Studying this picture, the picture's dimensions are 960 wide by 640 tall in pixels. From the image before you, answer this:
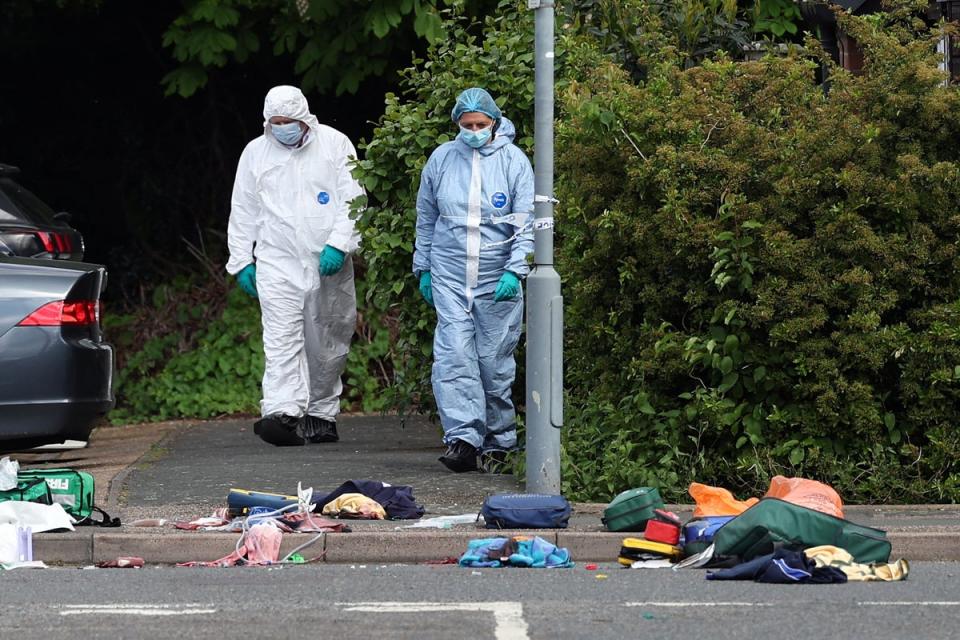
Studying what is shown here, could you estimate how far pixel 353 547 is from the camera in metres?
8.05

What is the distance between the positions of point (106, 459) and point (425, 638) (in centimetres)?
642

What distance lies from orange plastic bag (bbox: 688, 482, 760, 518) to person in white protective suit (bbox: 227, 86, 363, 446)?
14.1ft

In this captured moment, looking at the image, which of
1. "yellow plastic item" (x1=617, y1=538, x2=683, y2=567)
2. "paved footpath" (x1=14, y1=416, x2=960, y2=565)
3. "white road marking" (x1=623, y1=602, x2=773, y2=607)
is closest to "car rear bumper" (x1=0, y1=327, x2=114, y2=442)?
"paved footpath" (x1=14, y1=416, x2=960, y2=565)

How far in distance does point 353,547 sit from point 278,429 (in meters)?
4.30

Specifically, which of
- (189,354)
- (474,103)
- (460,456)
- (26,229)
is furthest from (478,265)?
(189,354)

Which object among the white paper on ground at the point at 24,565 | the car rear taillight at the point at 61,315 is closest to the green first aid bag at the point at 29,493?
the white paper on ground at the point at 24,565

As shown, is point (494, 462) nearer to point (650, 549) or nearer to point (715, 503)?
point (715, 503)

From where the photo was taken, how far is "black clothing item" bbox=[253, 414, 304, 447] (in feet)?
40.2

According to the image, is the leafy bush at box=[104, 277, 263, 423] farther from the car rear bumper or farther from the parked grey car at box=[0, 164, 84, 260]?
the car rear bumper

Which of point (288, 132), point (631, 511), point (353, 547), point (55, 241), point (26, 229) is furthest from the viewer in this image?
point (55, 241)

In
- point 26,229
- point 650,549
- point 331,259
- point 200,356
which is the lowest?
point 650,549

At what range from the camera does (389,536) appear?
808cm

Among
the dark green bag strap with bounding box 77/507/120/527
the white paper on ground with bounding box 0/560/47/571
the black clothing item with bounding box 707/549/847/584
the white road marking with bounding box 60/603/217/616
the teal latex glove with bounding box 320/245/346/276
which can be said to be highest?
the teal latex glove with bounding box 320/245/346/276

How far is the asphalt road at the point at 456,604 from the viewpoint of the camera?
6219 mm
